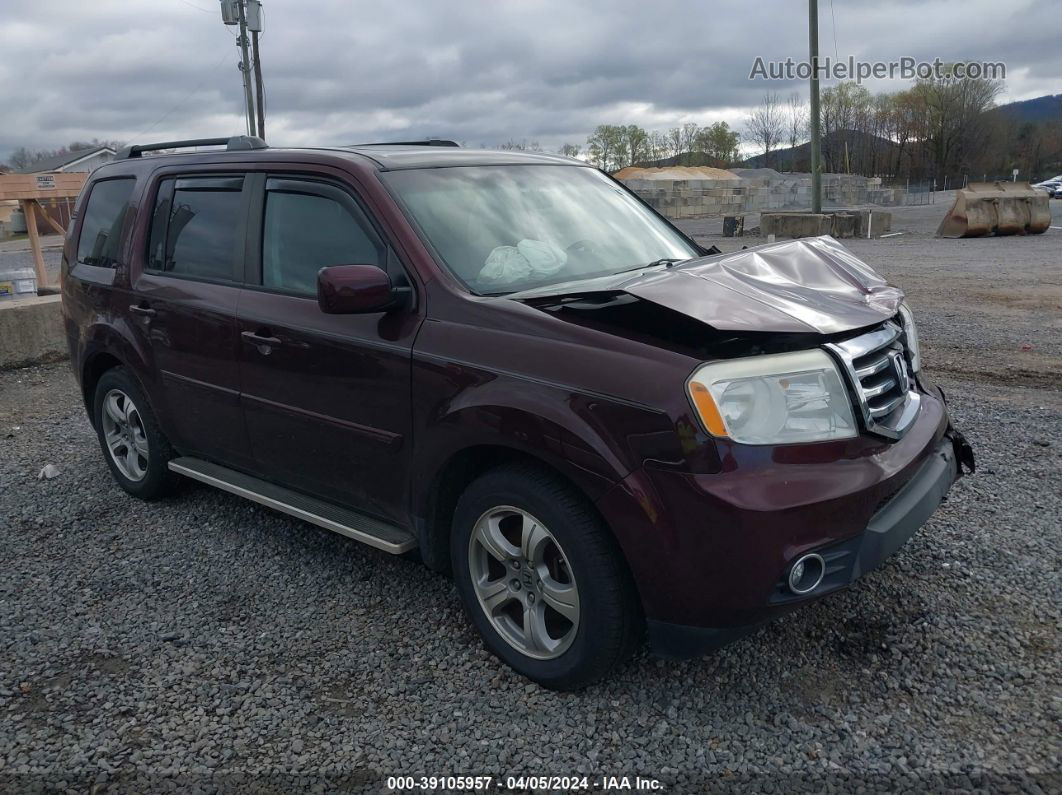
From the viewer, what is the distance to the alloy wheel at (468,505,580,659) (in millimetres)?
3051

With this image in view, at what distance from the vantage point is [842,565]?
9.21 ft

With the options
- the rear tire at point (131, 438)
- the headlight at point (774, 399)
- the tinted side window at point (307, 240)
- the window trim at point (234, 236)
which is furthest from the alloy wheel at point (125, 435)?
the headlight at point (774, 399)

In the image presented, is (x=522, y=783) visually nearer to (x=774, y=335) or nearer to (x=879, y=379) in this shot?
(x=774, y=335)

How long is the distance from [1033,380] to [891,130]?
10078cm

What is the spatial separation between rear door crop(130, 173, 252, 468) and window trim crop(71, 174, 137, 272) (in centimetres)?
26

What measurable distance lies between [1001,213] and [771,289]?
886 inches

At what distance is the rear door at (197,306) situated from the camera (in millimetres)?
4156

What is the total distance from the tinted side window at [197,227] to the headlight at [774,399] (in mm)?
2489

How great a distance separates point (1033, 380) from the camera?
712 cm

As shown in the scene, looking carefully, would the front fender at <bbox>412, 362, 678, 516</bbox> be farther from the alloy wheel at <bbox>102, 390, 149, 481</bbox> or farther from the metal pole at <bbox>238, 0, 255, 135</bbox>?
the metal pole at <bbox>238, 0, 255, 135</bbox>

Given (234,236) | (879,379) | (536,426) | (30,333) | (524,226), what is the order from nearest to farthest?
(536,426) → (879,379) → (524,226) → (234,236) → (30,333)

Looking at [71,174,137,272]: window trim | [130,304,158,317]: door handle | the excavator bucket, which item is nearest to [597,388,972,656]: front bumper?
[130,304,158,317]: door handle

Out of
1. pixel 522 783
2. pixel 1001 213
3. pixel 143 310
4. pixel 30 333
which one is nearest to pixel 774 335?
pixel 522 783

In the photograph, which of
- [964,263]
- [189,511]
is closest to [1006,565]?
[189,511]
